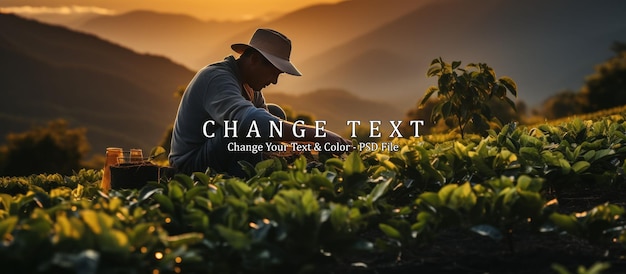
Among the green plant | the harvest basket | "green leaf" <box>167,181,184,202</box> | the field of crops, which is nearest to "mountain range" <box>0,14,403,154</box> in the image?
the green plant

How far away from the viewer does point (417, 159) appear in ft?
15.7

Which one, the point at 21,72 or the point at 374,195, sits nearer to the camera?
the point at 374,195

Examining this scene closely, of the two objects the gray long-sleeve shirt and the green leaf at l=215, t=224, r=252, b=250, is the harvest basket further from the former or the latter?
the green leaf at l=215, t=224, r=252, b=250

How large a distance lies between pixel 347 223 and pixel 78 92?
176 meters

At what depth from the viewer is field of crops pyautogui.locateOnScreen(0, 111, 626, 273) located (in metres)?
2.88

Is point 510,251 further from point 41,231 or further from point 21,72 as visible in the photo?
point 21,72

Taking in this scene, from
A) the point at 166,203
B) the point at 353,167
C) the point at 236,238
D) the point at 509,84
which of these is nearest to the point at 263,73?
the point at 353,167

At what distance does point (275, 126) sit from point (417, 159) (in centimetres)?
133

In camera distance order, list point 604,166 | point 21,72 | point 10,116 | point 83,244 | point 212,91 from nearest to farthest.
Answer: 1. point 83,244
2. point 604,166
3. point 212,91
4. point 10,116
5. point 21,72

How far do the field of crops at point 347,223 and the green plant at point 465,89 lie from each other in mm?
3775

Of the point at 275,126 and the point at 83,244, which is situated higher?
the point at 275,126

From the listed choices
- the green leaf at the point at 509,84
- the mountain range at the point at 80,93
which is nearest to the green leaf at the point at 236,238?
the green leaf at the point at 509,84

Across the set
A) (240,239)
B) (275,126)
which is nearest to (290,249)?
(240,239)

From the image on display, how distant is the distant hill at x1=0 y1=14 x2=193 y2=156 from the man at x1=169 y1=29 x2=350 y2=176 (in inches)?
5130
